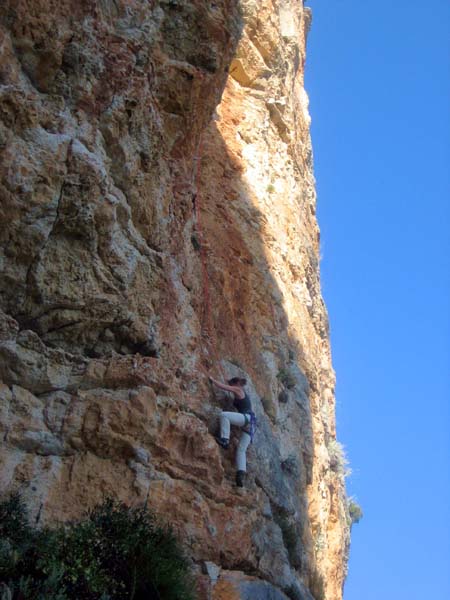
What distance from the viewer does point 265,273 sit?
13.8 metres

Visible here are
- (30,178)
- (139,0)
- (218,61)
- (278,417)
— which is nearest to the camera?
(30,178)

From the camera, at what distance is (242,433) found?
971 centimetres

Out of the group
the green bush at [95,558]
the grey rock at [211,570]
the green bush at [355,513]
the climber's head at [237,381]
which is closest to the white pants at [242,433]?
the climber's head at [237,381]

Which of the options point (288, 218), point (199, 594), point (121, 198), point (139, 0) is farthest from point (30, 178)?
point (288, 218)

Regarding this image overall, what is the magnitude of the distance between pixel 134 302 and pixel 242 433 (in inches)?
91.8

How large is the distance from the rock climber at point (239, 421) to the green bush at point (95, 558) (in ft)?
6.30

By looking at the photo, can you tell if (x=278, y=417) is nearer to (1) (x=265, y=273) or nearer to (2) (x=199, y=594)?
(1) (x=265, y=273)

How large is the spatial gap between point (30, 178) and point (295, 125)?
1160 cm

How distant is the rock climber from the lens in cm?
937

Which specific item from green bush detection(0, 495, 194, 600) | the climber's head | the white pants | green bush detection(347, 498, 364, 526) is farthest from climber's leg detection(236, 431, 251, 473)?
green bush detection(347, 498, 364, 526)

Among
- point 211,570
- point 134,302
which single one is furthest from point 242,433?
point 134,302

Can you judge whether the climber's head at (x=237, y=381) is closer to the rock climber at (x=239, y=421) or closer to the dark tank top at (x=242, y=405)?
the rock climber at (x=239, y=421)

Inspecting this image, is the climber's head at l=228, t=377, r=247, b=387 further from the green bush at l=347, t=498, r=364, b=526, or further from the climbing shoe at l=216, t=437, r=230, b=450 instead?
the green bush at l=347, t=498, r=364, b=526

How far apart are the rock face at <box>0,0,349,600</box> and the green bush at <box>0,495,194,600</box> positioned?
0.41 meters
